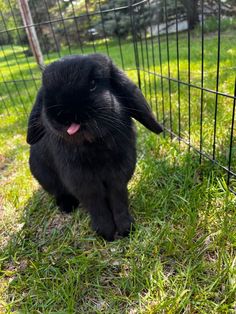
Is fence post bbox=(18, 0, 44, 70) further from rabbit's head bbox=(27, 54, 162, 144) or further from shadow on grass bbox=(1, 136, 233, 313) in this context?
rabbit's head bbox=(27, 54, 162, 144)

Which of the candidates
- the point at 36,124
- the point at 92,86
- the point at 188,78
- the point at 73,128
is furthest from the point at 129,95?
the point at 188,78

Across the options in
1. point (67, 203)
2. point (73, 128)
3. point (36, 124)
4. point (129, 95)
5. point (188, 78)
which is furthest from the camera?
point (188, 78)

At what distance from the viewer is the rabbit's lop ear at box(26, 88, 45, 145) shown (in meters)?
1.79

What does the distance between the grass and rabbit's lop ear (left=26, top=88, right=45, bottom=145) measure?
672 mm

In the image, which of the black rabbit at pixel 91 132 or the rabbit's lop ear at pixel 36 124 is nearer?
the black rabbit at pixel 91 132

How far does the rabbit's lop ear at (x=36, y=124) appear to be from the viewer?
1787 millimetres

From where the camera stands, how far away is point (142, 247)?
1890 mm

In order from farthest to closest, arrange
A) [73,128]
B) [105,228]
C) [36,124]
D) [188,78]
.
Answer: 1. [188,78]
2. [105,228]
3. [36,124]
4. [73,128]

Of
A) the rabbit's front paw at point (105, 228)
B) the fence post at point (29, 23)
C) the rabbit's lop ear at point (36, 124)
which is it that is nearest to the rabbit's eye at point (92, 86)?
the rabbit's lop ear at point (36, 124)

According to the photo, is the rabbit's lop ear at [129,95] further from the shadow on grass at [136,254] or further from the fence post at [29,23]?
the fence post at [29,23]

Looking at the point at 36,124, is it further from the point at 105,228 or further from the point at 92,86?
the point at 105,228

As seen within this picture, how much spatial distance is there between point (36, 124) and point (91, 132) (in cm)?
52

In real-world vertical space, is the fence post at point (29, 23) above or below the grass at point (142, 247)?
above

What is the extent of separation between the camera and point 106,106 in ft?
4.91
